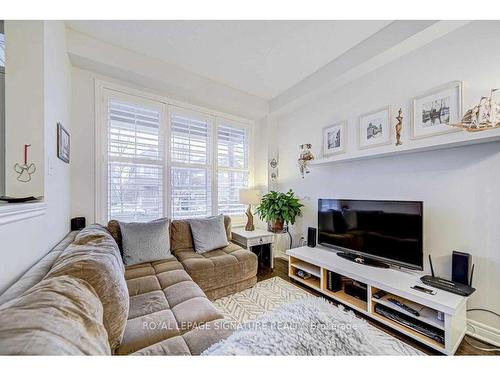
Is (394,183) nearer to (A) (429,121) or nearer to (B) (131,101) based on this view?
(A) (429,121)

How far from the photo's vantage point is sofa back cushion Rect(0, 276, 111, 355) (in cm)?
48

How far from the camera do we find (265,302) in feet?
6.64

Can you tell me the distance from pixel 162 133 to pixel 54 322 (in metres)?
2.54

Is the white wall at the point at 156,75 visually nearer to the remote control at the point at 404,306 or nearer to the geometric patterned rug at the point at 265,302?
the geometric patterned rug at the point at 265,302

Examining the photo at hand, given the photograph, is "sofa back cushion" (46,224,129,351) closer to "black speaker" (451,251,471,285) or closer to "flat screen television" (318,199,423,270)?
"flat screen television" (318,199,423,270)

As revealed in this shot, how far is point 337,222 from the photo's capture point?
232 centimetres

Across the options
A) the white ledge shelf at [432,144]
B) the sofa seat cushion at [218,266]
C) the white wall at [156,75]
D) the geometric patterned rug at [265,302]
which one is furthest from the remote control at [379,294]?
the white wall at [156,75]

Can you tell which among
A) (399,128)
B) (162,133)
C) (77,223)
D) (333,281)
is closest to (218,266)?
(333,281)

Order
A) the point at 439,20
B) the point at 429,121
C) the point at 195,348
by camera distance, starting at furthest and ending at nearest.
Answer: the point at 429,121 → the point at 439,20 → the point at 195,348

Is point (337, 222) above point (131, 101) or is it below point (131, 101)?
below

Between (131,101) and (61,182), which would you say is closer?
(61,182)
